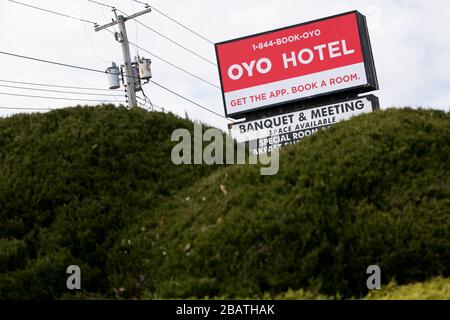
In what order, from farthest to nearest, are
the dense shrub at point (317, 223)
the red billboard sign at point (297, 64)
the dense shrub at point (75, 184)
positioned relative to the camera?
the red billboard sign at point (297, 64)
the dense shrub at point (75, 184)
the dense shrub at point (317, 223)

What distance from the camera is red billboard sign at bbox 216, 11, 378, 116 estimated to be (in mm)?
24962

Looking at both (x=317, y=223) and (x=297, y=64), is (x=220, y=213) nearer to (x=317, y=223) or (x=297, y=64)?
(x=317, y=223)

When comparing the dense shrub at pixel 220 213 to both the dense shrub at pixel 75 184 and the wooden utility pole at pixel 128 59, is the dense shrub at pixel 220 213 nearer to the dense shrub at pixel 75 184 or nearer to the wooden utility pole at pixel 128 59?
the dense shrub at pixel 75 184

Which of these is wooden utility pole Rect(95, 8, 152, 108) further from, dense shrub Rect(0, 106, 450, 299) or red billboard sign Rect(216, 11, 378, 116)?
dense shrub Rect(0, 106, 450, 299)

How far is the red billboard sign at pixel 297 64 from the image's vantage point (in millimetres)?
24962

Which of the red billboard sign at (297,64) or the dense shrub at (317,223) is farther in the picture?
the red billboard sign at (297,64)

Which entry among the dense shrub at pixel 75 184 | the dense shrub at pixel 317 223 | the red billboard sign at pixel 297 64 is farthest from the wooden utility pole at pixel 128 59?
the dense shrub at pixel 317 223

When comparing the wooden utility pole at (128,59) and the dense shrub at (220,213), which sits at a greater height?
the wooden utility pole at (128,59)

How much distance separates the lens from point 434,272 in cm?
926

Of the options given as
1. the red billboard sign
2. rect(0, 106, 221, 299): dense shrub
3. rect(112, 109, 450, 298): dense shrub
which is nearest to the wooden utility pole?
the red billboard sign

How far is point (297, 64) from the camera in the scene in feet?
83.6

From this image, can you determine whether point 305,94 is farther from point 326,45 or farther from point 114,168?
point 114,168

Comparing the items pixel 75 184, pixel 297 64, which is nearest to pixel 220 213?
pixel 75 184
